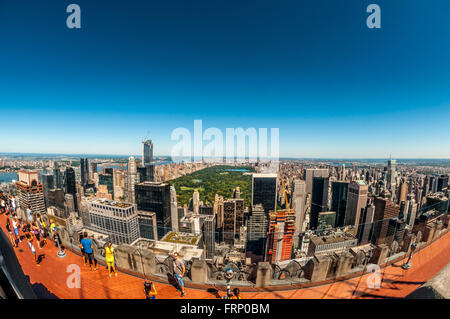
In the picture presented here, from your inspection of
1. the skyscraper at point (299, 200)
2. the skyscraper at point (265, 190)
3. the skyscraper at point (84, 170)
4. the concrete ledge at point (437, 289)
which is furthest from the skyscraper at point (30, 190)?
the skyscraper at point (299, 200)

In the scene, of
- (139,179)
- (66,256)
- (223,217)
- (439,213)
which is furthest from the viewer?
(139,179)

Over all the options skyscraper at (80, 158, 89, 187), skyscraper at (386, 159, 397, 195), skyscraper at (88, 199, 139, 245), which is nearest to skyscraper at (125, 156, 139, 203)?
skyscraper at (80, 158, 89, 187)

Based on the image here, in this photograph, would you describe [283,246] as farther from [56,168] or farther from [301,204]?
[56,168]

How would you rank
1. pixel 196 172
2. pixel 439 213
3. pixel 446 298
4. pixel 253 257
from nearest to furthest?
pixel 446 298
pixel 439 213
pixel 253 257
pixel 196 172

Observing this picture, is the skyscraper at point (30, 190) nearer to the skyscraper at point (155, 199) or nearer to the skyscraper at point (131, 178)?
the skyscraper at point (155, 199)

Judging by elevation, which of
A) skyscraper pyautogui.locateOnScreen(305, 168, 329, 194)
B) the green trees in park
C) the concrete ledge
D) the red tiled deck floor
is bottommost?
the green trees in park

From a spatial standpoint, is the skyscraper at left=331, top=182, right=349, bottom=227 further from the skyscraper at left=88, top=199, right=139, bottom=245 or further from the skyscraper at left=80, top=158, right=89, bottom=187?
the skyscraper at left=80, top=158, right=89, bottom=187
